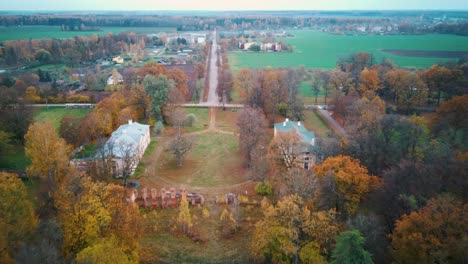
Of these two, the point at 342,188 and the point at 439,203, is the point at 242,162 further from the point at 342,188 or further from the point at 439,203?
the point at 439,203

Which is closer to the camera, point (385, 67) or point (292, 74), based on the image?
→ point (292, 74)

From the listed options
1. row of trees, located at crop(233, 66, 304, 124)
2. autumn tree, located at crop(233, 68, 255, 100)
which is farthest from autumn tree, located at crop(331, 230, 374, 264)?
autumn tree, located at crop(233, 68, 255, 100)

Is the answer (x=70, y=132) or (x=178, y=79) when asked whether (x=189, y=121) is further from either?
(x=70, y=132)

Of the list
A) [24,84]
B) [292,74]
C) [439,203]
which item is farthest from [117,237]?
[24,84]

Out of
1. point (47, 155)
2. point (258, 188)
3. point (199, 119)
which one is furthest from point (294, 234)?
point (199, 119)

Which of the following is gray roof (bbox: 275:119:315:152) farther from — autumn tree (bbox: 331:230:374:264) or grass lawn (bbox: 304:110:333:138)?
autumn tree (bbox: 331:230:374:264)

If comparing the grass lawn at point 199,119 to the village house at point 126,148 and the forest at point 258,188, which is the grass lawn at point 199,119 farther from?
the village house at point 126,148
